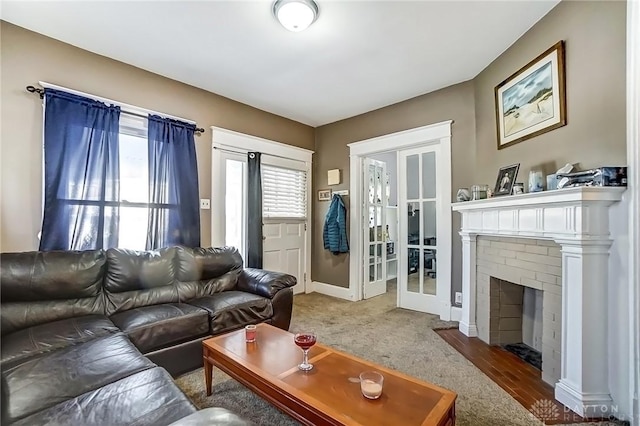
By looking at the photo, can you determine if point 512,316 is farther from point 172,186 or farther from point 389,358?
point 172,186

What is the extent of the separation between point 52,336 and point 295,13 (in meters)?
2.55

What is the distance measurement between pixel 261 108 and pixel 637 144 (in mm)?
3602

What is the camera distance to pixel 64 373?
1.34 metres

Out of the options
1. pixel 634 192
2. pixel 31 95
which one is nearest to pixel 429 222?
pixel 634 192

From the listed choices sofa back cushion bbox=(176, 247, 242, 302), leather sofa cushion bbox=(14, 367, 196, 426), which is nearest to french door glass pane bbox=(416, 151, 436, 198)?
sofa back cushion bbox=(176, 247, 242, 302)

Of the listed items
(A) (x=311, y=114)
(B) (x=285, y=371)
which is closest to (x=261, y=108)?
(A) (x=311, y=114)

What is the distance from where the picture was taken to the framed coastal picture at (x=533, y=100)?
2.08 meters


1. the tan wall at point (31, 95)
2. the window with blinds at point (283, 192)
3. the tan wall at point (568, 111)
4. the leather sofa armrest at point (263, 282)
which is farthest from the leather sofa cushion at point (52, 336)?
the tan wall at point (568, 111)

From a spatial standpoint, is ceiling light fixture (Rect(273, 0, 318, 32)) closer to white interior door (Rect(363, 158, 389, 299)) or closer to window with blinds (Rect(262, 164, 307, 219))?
window with blinds (Rect(262, 164, 307, 219))

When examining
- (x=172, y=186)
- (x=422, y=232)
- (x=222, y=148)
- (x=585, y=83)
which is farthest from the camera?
(x=422, y=232)

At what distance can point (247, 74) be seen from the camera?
10.0ft

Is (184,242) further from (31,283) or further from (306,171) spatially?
(306,171)

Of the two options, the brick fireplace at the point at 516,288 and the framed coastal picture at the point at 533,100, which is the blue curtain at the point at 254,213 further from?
the framed coastal picture at the point at 533,100

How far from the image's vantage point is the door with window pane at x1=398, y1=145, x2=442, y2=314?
3545mm
